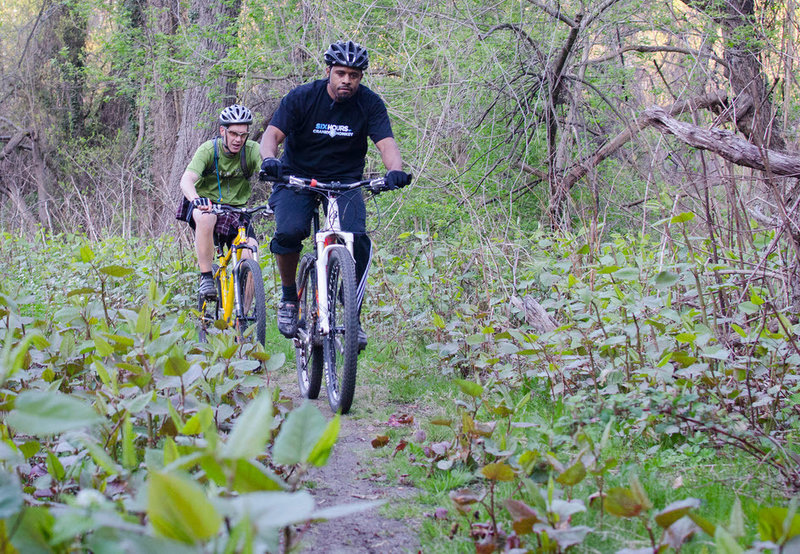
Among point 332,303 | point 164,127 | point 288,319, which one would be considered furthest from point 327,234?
point 164,127

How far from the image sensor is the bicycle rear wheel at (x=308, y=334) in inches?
189

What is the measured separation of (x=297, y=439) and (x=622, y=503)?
91 centimetres

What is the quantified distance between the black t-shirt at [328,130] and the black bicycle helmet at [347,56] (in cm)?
25

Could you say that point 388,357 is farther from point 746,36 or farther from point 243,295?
point 746,36

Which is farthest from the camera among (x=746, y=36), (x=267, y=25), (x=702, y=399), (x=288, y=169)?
(x=267, y=25)

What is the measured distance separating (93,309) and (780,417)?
2.94 meters

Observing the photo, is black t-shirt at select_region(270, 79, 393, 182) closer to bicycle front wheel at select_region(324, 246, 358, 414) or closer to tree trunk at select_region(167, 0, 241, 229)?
bicycle front wheel at select_region(324, 246, 358, 414)

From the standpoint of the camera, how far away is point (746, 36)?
Result: 7996 millimetres

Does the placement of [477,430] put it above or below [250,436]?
below

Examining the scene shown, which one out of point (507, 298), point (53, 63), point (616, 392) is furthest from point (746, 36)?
point (53, 63)

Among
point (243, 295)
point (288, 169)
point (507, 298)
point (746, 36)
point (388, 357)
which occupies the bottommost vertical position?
point (388, 357)

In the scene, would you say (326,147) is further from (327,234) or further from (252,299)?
(252,299)

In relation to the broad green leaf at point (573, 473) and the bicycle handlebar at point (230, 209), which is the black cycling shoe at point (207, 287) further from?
the broad green leaf at point (573, 473)

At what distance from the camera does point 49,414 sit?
4.10 ft
